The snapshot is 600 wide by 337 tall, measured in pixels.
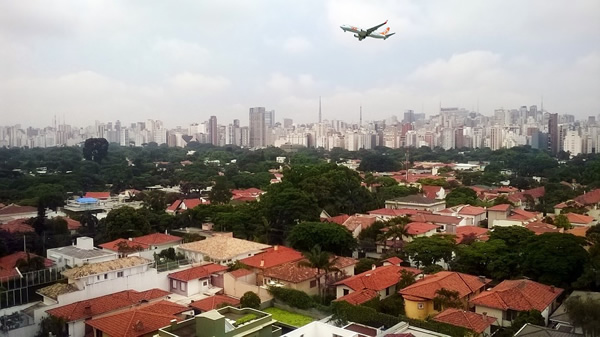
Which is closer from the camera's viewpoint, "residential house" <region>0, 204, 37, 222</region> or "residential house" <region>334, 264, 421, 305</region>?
"residential house" <region>334, 264, 421, 305</region>

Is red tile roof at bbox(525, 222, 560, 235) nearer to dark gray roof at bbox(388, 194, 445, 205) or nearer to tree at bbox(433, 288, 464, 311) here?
dark gray roof at bbox(388, 194, 445, 205)

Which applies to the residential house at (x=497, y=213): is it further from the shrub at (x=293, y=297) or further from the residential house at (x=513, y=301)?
the shrub at (x=293, y=297)

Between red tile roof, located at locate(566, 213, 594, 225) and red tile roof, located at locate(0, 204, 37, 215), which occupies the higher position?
red tile roof, located at locate(566, 213, 594, 225)

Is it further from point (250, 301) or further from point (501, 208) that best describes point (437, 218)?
point (250, 301)

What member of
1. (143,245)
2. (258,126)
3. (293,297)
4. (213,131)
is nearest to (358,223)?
(293,297)

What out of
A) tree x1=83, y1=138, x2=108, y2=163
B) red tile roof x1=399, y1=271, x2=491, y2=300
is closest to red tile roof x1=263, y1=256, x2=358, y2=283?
red tile roof x1=399, y1=271, x2=491, y2=300

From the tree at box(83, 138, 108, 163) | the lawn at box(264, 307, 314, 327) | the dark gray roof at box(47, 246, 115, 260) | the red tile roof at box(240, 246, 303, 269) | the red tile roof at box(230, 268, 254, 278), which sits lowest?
the lawn at box(264, 307, 314, 327)

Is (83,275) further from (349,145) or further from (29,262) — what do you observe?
(349,145)
